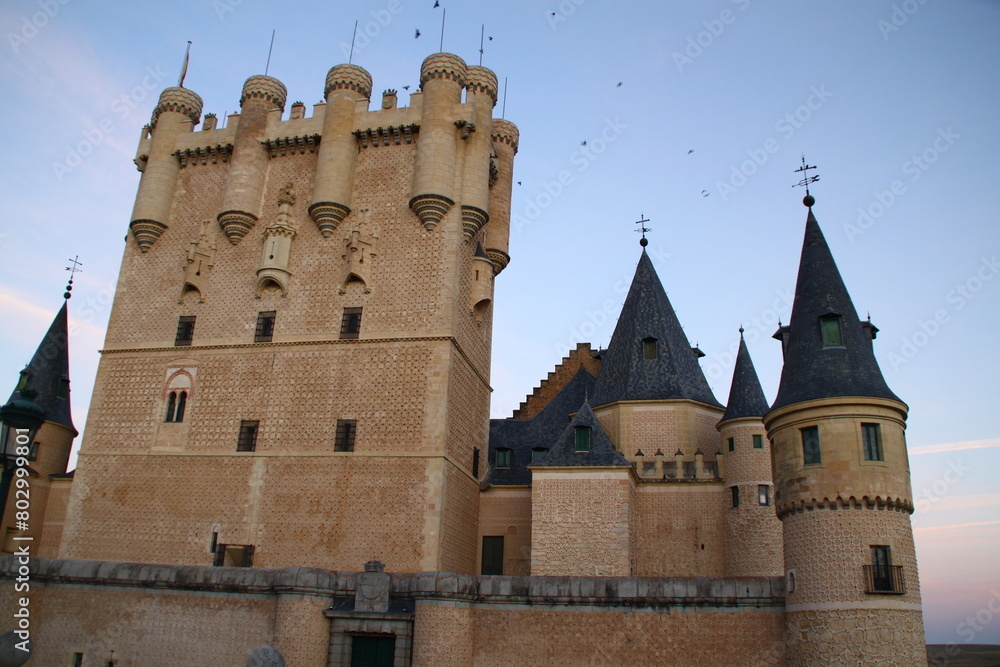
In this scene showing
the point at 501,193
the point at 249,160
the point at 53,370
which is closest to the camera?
the point at 249,160

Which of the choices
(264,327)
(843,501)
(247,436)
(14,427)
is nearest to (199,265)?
(264,327)

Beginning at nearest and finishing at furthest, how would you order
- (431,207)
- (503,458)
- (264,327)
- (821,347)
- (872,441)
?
(872,441) → (821,347) → (431,207) → (264,327) → (503,458)

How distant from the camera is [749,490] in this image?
22547 millimetres

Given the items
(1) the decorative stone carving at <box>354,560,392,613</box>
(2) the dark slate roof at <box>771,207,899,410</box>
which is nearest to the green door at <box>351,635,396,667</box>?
(1) the decorative stone carving at <box>354,560,392,613</box>

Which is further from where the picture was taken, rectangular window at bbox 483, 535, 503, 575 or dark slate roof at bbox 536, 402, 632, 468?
rectangular window at bbox 483, 535, 503, 575

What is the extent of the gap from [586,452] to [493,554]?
461 centimetres

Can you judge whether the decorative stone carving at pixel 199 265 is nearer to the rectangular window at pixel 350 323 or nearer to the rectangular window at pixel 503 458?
the rectangular window at pixel 350 323

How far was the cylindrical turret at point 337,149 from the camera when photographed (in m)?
23.6

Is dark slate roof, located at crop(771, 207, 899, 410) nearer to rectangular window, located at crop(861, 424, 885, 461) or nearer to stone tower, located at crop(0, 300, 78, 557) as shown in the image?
rectangular window, located at crop(861, 424, 885, 461)

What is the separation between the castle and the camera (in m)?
13.8

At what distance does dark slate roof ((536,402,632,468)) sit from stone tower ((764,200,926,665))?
684cm

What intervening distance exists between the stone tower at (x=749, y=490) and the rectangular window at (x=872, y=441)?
898cm

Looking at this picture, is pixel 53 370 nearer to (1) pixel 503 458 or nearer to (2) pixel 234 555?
(2) pixel 234 555

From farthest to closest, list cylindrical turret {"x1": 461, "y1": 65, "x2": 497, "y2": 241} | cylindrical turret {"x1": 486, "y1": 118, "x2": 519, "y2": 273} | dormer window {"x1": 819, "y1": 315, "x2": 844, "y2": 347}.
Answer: cylindrical turret {"x1": 486, "y1": 118, "x2": 519, "y2": 273} < cylindrical turret {"x1": 461, "y1": 65, "x2": 497, "y2": 241} < dormer window {"x1": 819, "y1": 315, "x2": 844, "y2": 347}
